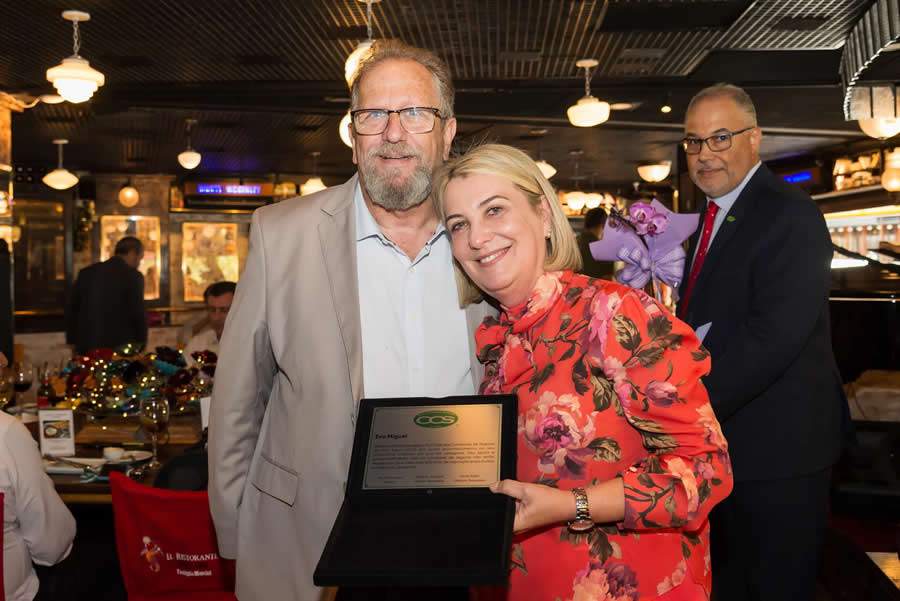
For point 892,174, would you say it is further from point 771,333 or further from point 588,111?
point 771,333

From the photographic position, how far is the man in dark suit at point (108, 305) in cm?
842

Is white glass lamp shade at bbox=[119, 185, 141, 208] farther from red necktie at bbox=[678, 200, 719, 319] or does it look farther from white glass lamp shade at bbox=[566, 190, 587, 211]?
red necktie at bbox=[678, 200, 719, 319]

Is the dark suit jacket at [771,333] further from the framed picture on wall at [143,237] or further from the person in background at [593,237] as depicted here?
the framed picture on wall at [143,237]

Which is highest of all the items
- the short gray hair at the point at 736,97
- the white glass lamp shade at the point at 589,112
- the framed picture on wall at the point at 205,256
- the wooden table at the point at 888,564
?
the white glass lamp shade at the point at 589,112

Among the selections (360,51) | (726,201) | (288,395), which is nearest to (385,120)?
(288,395)

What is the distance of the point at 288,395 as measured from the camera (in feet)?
6.13

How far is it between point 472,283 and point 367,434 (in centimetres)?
49

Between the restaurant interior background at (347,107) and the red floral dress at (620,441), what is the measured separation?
53cm

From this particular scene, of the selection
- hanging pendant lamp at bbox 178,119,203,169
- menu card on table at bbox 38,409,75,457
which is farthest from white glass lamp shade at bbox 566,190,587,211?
menu card on table at bbox 38,409,75,457

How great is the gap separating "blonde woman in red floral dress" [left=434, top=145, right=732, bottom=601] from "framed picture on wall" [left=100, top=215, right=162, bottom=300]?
608 inches

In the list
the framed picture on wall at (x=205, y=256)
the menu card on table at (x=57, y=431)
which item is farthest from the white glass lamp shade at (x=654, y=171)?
the menu card on table at (x=57, y=431)

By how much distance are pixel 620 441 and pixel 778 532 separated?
1194mm

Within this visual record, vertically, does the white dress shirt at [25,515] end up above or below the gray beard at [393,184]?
below

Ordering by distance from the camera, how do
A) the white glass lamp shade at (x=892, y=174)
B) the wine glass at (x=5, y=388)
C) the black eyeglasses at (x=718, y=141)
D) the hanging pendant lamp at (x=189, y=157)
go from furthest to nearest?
the hanging pendant lamp at (x=189, y=157) < the white glass lamp shade at (x=892, y=174) < the wine glass at (x=5, y=388) < the black eyeglasses at (x=718, y=141)
